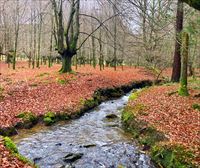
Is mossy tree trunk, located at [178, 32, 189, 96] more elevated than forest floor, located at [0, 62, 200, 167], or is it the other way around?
mossy tree trunk, located at [178, 32, 189, 96]

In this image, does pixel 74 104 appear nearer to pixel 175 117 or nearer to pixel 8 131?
pixel 8 131

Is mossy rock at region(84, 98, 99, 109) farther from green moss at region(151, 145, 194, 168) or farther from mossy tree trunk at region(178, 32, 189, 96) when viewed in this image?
green moss at region(151, 145, 194, 168)

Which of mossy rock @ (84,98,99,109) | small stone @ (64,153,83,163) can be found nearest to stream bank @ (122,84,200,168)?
small stone @ (64,153,83,163)

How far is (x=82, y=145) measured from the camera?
1138 centimetres

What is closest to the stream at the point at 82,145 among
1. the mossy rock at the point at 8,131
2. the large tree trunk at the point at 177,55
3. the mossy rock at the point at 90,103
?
the mossy rock at the point at 8,131

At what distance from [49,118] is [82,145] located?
3405 mm

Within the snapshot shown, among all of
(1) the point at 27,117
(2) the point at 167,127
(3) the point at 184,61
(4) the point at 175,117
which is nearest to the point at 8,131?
(1) the point at 27,117

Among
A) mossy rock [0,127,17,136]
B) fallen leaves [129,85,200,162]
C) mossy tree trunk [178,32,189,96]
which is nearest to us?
fallen leaves [129,85,200,162]

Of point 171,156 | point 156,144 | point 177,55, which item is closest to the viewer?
point 171,156

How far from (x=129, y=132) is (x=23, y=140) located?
457 centimetres

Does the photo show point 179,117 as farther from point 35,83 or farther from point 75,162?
point 35,83

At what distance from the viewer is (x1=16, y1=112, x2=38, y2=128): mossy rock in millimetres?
13110

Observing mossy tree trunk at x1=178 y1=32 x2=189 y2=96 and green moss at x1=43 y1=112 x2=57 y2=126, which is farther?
mossy tree trunk at x1=178 y1=32 x2=189 y2=96

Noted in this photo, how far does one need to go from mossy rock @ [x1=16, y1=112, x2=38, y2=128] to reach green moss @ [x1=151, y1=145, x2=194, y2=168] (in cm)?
593
